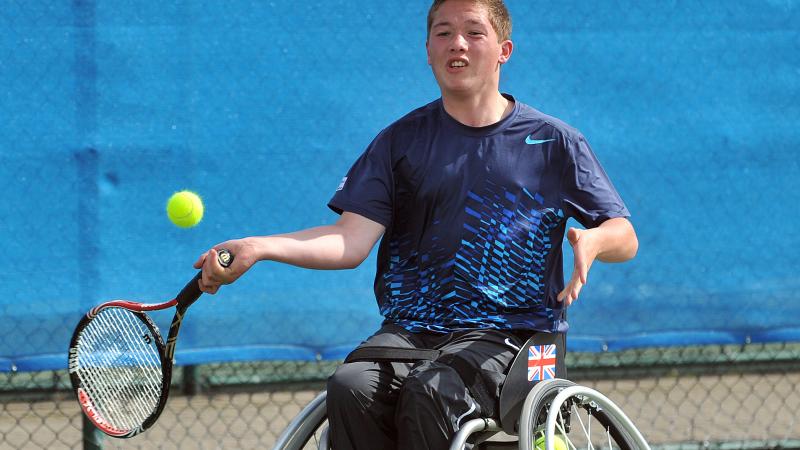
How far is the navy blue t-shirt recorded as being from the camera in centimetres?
277

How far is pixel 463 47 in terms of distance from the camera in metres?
2.82

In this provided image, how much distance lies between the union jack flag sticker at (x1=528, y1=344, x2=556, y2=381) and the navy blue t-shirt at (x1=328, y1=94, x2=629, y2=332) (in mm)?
52

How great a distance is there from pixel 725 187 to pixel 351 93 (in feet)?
4.28

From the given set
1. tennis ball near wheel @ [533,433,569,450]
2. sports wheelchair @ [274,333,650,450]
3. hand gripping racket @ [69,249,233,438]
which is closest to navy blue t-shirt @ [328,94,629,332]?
sports wheelchair @ [274,333,650,450]

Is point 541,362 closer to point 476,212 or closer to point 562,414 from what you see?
point 562,414

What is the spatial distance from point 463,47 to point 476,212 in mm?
373

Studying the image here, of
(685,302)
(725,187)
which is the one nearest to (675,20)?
(725,187)

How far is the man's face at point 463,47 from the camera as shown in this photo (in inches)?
112

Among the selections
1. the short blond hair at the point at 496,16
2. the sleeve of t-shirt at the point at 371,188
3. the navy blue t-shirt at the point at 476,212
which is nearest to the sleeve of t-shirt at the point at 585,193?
the navy blue t-shirt at the point at 476,212

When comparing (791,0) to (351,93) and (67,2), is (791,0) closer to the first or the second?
(351,93)

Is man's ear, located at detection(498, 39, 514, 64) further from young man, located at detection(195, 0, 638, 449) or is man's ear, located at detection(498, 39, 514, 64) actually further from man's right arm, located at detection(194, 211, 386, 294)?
man's right arm, located at detection(194, 211, 386, 294)

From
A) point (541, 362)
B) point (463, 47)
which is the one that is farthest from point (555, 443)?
point (463, 47)

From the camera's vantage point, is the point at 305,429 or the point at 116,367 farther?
the point at 116,367

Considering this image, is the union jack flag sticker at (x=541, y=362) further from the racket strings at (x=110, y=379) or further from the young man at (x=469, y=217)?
the racket strings at (x=110, y=379)
